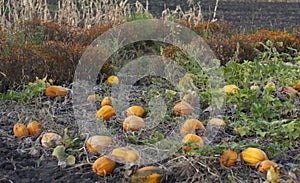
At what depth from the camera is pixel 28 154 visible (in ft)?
8.95

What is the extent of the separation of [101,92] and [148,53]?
1445 millimetres

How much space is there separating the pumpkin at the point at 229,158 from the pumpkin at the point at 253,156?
0.05 m

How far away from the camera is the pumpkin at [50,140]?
276cm

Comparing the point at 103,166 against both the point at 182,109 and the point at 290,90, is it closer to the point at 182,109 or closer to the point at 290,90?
the point at 182,109

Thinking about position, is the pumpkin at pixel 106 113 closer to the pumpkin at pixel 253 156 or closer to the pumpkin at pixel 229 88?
the pumpkin at pixel 229 88

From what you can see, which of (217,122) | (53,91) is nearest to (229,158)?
(217,122)

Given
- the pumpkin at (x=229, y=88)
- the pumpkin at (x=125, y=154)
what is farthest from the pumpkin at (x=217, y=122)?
the pumpkin at (x=125, y=154)

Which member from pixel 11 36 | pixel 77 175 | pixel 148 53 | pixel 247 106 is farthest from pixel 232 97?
pixel 11 36

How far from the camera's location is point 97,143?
260 cm

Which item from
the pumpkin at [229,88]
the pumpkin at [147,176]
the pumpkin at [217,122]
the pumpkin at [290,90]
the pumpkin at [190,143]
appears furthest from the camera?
the pumpkin at [290,90]

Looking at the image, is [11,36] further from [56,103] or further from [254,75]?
[254,75]

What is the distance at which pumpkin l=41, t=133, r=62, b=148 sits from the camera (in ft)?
9.05

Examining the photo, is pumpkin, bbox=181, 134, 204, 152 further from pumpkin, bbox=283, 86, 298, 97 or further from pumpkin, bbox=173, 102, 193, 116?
pumpkin, bbox=283, 86, 298, 97

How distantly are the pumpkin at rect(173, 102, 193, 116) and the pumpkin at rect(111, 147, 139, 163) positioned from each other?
2.33 feet
